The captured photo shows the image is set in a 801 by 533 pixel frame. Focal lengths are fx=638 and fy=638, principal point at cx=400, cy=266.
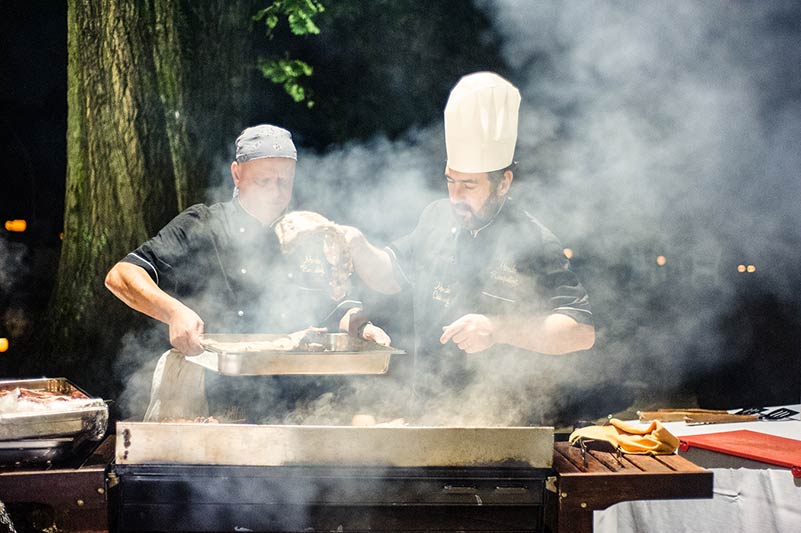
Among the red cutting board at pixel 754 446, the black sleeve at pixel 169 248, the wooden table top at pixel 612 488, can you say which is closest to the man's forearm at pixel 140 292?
the black sleeve at pixel 169 248

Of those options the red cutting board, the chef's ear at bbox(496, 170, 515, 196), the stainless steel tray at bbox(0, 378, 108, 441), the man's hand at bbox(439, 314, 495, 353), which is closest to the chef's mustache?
the chef's ear at bbox(496, 170, 515, 196)

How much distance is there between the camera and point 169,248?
11.1 feet

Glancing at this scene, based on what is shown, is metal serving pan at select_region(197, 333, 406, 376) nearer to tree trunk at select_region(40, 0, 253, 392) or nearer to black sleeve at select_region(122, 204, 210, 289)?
black sleeve at select_region(122, 204, 210, 289)

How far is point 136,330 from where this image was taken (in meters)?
3.66

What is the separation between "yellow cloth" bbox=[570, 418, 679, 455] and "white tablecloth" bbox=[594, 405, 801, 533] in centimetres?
42

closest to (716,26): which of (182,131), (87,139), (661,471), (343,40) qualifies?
(343,40)

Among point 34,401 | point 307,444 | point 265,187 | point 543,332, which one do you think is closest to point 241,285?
point 265,187

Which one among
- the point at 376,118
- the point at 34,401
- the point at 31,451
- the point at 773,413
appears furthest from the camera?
the point at 376,118

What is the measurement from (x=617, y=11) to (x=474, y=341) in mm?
2375

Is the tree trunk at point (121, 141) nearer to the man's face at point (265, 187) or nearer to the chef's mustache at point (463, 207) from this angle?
the man's face at point (265, 187)

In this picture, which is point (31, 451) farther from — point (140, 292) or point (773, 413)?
point (773, 413)

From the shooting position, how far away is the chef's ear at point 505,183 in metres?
3.36

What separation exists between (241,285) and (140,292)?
51 cm

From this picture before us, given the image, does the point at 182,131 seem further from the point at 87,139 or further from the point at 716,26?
the point at 716,26
